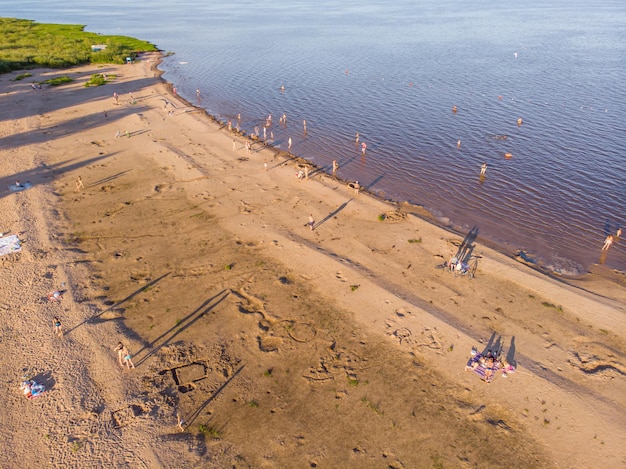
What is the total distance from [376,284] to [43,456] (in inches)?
824

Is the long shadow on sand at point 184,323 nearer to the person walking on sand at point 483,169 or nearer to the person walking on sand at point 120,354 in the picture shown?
the person walking on sand at point 120,354

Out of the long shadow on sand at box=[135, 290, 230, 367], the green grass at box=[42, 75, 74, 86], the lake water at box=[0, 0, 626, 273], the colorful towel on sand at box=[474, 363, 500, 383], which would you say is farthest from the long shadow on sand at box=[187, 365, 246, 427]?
the green grass at box=[42, 75, 74, 86]

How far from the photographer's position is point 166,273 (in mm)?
30891

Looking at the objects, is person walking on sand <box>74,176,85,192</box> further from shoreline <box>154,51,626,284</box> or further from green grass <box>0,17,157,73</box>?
green grass <box>0,17,157,73</box>

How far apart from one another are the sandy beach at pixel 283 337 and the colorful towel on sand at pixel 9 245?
662mm

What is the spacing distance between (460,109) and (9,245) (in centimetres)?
6066

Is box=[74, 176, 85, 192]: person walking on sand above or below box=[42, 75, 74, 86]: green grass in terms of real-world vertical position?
below

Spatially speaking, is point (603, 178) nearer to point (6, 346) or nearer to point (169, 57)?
point (6, 346)

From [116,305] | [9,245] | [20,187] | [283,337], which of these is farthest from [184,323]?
[20,187]

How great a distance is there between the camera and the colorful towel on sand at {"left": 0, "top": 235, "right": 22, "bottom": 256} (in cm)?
3238

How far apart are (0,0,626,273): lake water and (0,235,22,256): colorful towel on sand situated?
31063 millimetres

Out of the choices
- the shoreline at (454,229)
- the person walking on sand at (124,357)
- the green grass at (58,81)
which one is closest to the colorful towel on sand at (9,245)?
the person walking on sand at (124,357)

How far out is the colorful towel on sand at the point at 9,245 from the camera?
32.4m

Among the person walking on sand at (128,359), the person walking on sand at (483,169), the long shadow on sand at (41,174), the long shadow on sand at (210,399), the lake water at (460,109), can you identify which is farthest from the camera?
the person walking on sand at (483,169)
